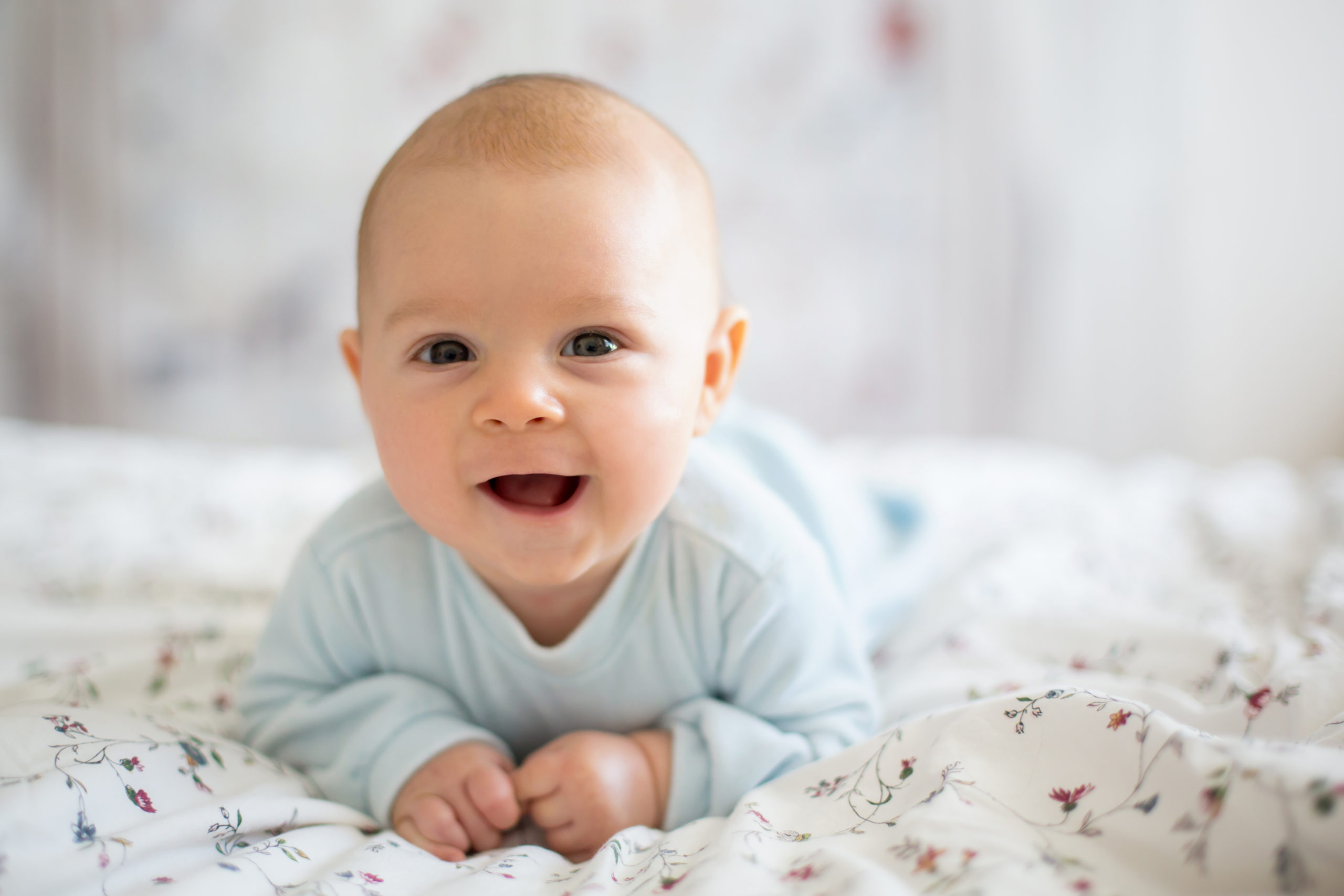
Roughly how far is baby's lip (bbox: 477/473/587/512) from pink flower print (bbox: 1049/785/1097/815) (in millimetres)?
407

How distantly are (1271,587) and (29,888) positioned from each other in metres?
1.29

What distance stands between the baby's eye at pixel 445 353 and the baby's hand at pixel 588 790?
0.34 m

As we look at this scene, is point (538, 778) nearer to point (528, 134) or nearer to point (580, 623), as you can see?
point (580, 623)

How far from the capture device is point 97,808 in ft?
2.02

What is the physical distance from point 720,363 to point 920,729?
1.17ft

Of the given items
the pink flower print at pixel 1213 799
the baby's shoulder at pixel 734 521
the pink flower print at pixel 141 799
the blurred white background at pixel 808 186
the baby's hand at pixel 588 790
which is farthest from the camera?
the blurred white background at pixel 808 186

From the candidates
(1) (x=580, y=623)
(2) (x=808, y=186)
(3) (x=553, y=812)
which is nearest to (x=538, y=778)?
(3) (x=553, y=812)

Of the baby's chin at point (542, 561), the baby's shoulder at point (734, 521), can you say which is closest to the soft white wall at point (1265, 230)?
the baby's shoulder at point (734, 521)

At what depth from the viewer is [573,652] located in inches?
32.9

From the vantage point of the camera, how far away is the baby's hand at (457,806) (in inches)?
28.9

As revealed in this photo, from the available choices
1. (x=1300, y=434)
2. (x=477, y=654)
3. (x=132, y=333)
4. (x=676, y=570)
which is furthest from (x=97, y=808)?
(x=1300, y=434)

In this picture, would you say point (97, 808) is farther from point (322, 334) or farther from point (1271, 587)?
point (322, 334)

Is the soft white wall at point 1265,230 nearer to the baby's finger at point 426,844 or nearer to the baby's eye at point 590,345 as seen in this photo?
the baby's eye at point 590,345

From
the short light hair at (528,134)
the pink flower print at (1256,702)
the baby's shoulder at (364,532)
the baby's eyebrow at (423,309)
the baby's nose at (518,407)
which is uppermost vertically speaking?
the short light hair at (528,134)
